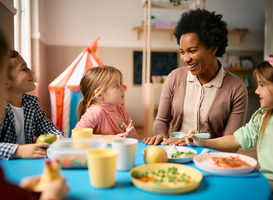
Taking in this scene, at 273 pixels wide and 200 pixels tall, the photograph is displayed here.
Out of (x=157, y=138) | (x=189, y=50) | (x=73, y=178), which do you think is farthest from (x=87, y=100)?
(x=73, y=178)

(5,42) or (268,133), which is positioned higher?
(5,42)

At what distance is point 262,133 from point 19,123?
3.94ft

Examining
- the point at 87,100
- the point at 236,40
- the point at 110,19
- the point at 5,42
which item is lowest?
the point at 87,100

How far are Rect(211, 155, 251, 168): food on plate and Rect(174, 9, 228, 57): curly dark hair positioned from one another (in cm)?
86

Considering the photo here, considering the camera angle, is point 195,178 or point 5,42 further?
point 195,178

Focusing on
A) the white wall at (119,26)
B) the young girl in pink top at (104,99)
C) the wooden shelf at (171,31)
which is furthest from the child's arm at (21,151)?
the wooden shelf at (171,31)

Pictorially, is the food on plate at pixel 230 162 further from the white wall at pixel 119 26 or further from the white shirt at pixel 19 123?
the white wall at pixel 119 26

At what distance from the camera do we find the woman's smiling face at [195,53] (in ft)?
5.08

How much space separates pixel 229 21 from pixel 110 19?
2425 mm

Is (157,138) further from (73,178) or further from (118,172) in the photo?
(73,178)

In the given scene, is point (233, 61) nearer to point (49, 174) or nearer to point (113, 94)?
point (113, 94)

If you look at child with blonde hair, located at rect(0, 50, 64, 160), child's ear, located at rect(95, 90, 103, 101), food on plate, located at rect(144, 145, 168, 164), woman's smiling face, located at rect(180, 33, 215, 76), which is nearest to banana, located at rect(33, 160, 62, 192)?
food on plate, located at rect(144, 145, 168, 164)

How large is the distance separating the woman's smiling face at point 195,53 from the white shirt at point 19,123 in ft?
3.33

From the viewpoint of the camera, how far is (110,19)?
4.67 meters
